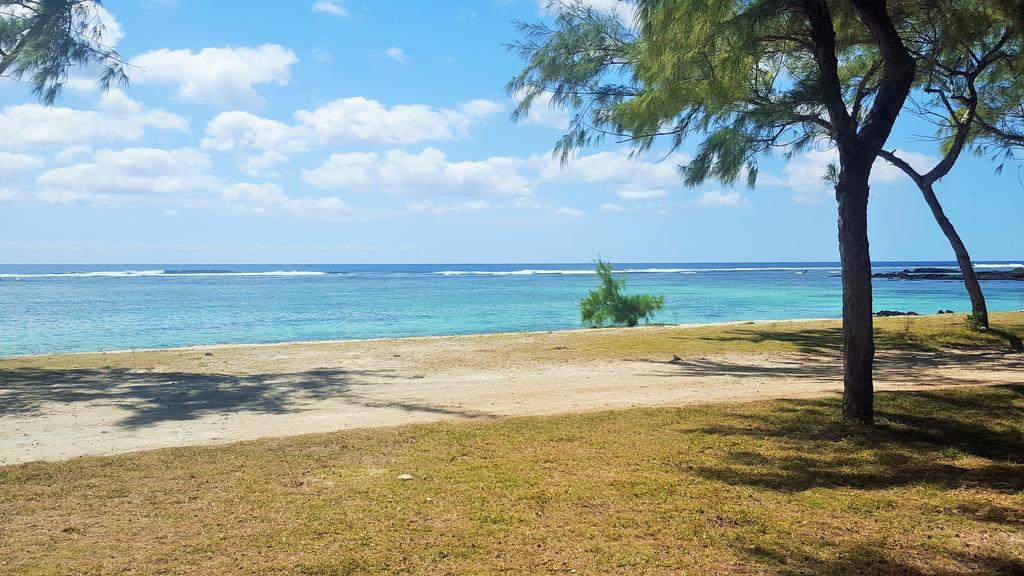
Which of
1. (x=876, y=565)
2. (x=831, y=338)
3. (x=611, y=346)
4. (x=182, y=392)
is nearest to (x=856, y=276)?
(x=876, y=565)

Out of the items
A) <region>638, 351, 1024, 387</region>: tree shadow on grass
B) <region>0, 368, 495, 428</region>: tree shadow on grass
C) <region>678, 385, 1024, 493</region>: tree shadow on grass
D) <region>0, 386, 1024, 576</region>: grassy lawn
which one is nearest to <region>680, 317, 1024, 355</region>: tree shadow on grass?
<region>638, 351, 1024, 387</region>: tree shadow on grass

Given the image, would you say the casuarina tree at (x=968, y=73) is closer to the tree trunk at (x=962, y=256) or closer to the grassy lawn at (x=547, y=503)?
the tree trunk at (x=962, y=256)

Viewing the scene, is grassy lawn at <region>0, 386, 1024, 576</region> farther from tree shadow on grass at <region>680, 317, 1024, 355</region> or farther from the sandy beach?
tree shadow on grass at <region>680, 317, 1024, 355</region>

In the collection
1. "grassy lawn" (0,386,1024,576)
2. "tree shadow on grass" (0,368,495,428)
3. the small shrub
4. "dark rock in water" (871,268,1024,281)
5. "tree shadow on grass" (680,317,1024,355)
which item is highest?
"dark rock in water" (871,268,1024,281)

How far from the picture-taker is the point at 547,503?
17.1 feet

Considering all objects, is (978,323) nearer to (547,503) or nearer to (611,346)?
(611,346)

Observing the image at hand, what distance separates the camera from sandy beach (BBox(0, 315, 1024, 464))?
820 cm

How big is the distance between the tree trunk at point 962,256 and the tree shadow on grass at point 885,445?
8.28m

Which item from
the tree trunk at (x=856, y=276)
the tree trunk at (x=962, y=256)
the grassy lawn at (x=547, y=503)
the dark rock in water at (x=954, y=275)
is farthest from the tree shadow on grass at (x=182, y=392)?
the dark rock in water at (x=954, y=275)

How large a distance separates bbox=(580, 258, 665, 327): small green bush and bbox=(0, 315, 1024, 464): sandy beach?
9.25m

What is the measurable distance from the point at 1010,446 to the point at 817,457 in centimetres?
196

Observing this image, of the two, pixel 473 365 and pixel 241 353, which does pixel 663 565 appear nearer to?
pixel 473 365

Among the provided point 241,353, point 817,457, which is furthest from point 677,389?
point 241,353

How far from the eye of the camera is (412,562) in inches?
165
